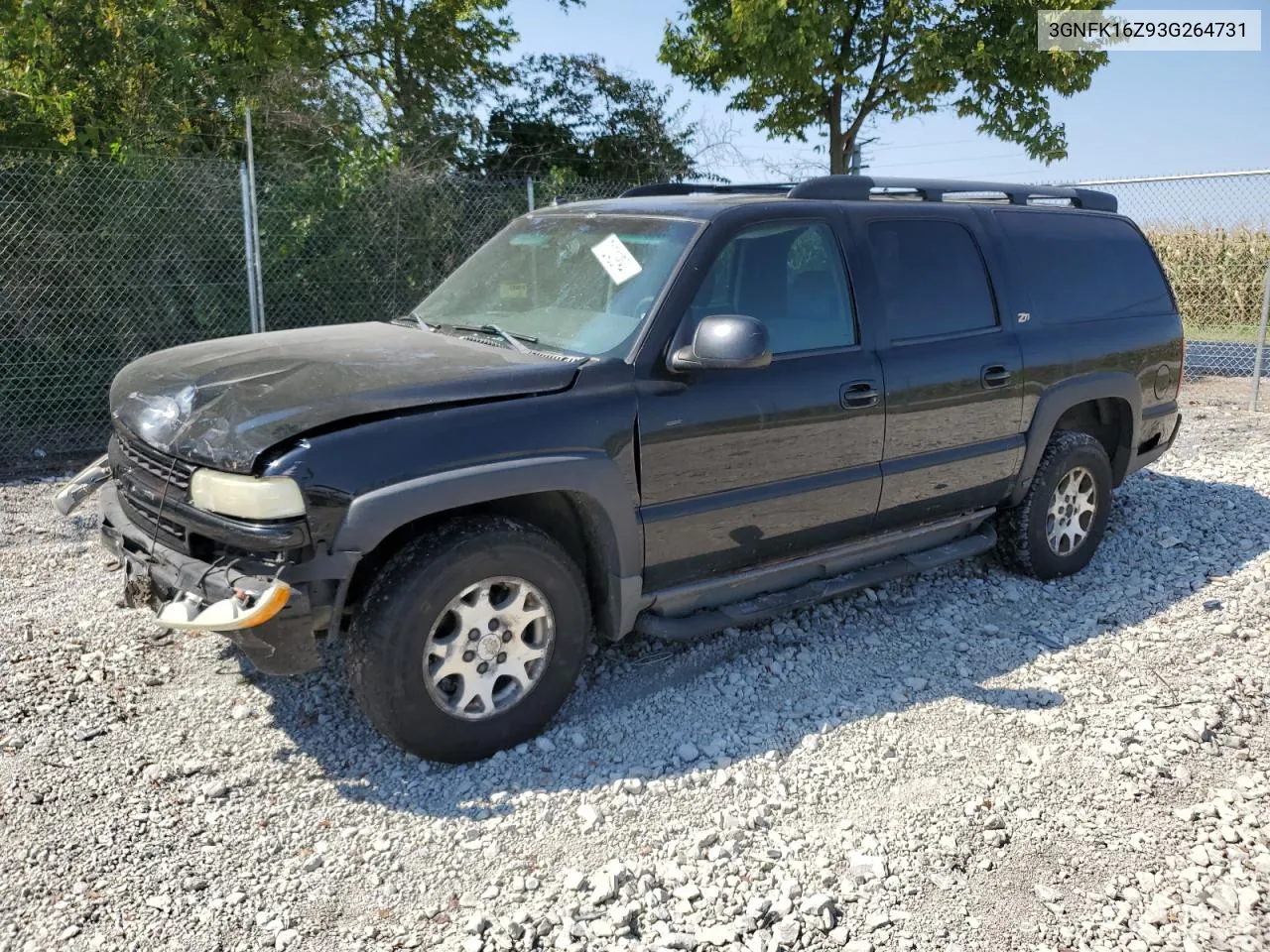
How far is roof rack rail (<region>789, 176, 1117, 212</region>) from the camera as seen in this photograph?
441 centimetres

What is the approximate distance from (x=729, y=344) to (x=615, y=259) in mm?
785

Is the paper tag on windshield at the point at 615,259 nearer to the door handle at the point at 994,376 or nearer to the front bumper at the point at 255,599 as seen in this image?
the front bumper at the point at 255,599

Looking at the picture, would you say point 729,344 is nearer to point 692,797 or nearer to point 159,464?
point 692,797

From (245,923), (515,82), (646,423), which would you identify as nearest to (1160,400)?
(646,423)

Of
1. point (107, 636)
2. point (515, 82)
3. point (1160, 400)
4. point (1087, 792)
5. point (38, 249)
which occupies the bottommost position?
point (1087, 792)

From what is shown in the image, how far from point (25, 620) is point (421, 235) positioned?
5715 mm

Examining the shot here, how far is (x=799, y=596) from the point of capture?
4.25 m

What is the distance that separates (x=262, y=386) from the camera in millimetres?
3332

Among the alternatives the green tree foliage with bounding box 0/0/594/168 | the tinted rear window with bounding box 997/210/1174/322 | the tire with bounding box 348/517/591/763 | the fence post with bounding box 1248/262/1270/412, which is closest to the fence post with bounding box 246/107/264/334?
the green tree foliage with bounding box 0/0/594/168

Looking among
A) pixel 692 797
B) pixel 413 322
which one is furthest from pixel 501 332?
pixel 692 797

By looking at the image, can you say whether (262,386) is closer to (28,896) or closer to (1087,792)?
(28,896)

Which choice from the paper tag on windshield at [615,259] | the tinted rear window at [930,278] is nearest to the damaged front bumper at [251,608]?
the paper tag on windshield at [615,259]

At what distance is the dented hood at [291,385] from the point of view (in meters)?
3.12

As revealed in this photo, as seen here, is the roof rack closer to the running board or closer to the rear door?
the rear door
